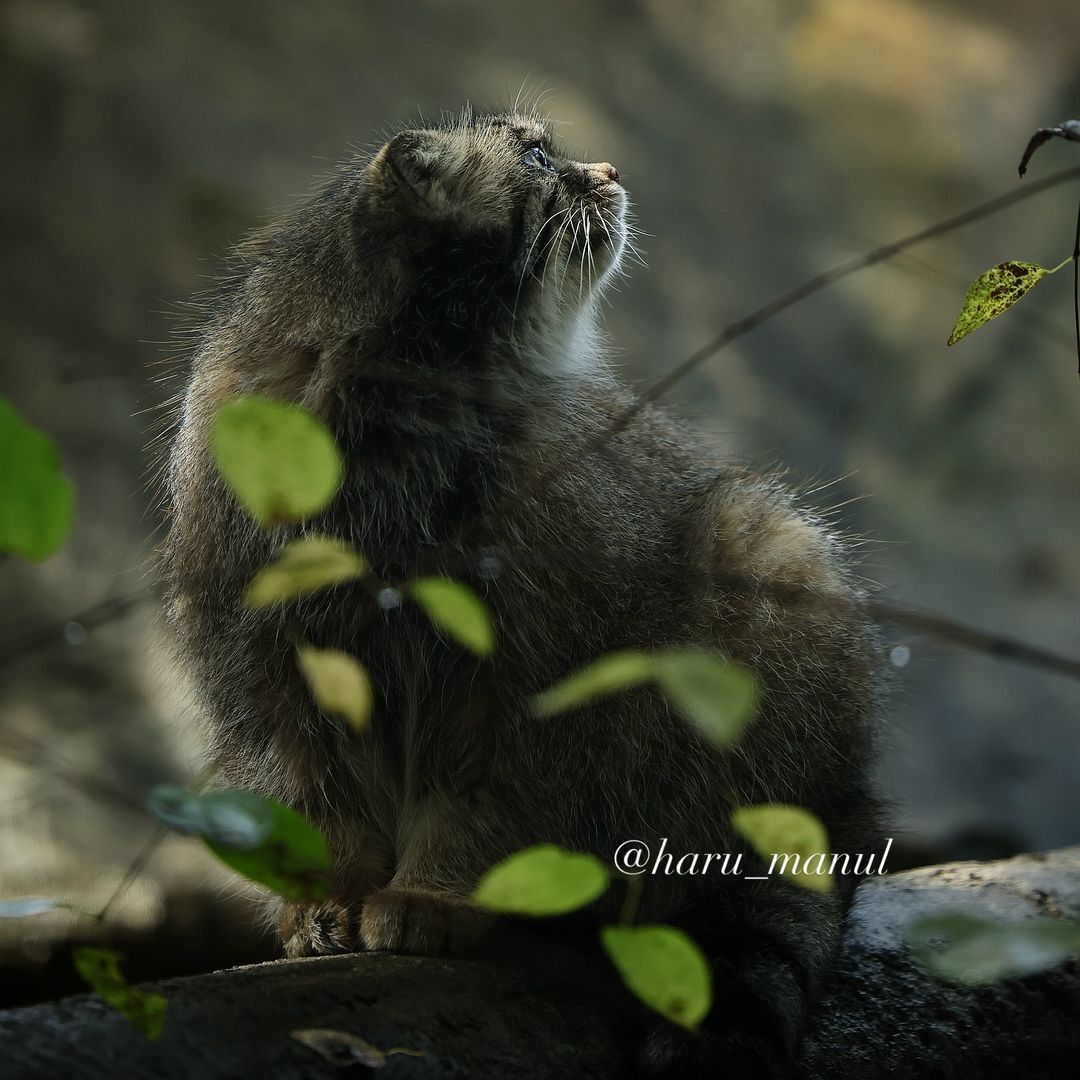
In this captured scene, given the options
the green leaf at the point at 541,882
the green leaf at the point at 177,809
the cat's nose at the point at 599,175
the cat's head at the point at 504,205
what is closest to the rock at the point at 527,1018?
the green leaf at the point at 177,809

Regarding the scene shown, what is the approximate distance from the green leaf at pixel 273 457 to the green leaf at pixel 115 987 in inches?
21.4

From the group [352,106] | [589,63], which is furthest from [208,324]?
[589,63]

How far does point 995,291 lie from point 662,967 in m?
1.00

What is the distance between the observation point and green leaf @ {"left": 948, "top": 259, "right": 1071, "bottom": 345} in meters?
1.69

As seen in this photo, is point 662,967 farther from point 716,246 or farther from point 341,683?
point 716,246

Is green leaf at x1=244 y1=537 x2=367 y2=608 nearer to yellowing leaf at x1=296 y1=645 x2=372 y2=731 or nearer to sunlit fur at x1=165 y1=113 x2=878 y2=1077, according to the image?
yellowing leaf at x1=296 y1=645 x2=372 y2=731

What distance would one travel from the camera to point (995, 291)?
5.61 feet

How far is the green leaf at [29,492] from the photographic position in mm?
1295

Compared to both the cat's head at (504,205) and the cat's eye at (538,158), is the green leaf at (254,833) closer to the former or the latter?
the cat's head at (504,205)

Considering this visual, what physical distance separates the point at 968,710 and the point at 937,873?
335cm


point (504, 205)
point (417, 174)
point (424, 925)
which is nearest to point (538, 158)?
point (504, 205)

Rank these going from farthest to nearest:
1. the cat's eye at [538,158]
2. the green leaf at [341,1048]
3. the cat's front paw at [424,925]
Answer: the cat's eye at [538,158] < the cat's front paw at [424,925] < the green leaf at [341,1048]

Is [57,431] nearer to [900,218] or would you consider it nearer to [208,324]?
[208,324]

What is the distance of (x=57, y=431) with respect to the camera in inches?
234
